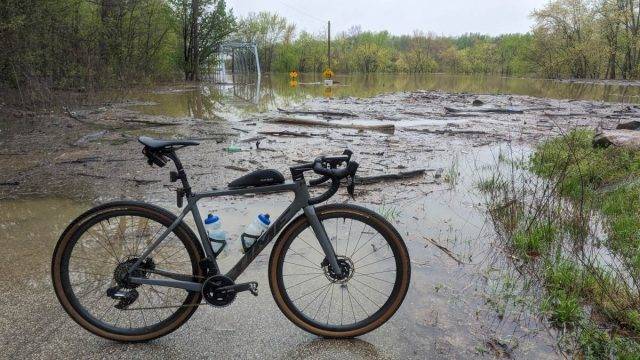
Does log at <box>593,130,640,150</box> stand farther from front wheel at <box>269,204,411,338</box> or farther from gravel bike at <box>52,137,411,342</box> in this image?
gravel bike at <box>52,137,411,342</box>

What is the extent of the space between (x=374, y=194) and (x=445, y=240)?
1.63m

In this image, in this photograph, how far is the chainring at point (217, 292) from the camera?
263 centimetres

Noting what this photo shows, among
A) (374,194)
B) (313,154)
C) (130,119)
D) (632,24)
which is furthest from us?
(632,24)

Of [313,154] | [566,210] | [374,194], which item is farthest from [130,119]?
[566,210]

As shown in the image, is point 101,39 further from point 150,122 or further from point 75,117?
point 150,122

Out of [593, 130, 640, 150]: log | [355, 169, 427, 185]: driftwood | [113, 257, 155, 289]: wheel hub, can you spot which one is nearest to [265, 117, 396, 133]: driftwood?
[355, 169, 427, 185]: driftwood

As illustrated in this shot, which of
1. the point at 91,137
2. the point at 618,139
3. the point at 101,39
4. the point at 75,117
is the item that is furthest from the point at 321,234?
the point at 101,39

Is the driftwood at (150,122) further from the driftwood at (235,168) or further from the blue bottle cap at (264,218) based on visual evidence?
the blue bottle cap at (264,218)

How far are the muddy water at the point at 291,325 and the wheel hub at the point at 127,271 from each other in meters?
0.42

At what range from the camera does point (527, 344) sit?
2768mm

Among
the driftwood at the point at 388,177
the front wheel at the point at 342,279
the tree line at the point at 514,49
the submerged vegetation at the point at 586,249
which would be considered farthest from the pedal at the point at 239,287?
the tree line at the point at 514,49

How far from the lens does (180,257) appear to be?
9.30ft

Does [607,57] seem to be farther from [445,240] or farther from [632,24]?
[445,240]

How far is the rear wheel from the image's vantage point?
2.52 metres
